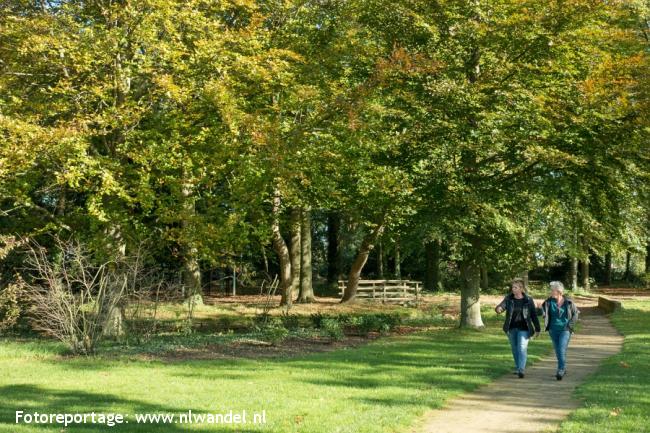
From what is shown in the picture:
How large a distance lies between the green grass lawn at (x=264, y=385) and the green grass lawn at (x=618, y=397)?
1.81m

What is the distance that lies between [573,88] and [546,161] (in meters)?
2.38

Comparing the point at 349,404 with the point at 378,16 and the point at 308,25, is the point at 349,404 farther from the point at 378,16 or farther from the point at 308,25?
the point at 308,25

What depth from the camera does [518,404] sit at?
9.77 m

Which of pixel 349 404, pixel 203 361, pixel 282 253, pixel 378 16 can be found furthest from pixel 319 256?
pixel 349 404

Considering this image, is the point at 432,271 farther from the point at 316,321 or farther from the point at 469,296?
the point at 316,321

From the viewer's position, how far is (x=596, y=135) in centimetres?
1867

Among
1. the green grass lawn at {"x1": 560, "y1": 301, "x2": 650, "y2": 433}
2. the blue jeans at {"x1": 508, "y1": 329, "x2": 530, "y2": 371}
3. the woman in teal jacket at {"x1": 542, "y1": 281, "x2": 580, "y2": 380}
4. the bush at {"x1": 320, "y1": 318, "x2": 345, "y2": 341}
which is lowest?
the green grass lawn at {"x1": 560, "y1": 301, "x2": 650, "y2": 433}

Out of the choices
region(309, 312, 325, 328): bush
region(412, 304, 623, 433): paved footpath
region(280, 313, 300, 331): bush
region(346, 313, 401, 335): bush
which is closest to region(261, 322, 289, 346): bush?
region(280, 313, 300, 331): bush

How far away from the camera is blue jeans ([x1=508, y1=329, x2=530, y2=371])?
12.3 m

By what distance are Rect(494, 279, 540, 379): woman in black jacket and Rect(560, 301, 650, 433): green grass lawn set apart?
1207mm

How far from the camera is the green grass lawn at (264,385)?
845cm

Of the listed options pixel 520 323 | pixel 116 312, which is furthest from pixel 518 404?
pixel 116 312

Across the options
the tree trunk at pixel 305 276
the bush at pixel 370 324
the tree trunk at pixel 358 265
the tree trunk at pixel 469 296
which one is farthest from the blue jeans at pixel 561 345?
the tree trunk at pixel 305 276

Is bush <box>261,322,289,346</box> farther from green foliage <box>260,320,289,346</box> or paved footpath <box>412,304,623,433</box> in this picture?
paved footpath <box>412,304,623,433</box>
